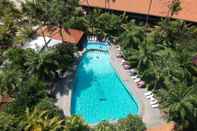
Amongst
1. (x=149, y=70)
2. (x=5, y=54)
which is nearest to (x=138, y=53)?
(x=149, y=70)

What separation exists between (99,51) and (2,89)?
471 inches

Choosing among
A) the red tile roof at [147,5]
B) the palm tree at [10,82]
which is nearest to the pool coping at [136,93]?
the red tile roof at [147,5]

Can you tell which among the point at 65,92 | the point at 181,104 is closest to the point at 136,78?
the point at 65,92

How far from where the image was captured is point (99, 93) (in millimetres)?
38125

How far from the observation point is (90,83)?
3919 centimetres

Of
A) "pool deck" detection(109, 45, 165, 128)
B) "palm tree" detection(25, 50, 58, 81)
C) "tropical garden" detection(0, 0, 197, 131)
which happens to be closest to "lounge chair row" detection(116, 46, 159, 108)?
"pool deck" detection(109, 45, 165, 128)

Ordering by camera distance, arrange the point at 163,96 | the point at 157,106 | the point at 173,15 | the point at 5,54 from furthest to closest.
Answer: the point at 173,15, the point at 5,54, the point at 157,106, the point at 163,96

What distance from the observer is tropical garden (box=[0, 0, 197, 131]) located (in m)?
32.6

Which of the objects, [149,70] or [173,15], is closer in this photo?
[149,70]

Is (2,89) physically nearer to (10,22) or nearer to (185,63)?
(10,22)

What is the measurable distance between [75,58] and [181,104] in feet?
44.3

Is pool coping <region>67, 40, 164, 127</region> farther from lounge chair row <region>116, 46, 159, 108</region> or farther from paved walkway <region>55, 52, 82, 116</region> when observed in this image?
lounge chair row <region>116, 46, 159, 108</region>

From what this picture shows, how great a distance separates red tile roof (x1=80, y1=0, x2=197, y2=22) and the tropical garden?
918 mm

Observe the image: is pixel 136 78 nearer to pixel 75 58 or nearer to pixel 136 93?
pixel 136 93
